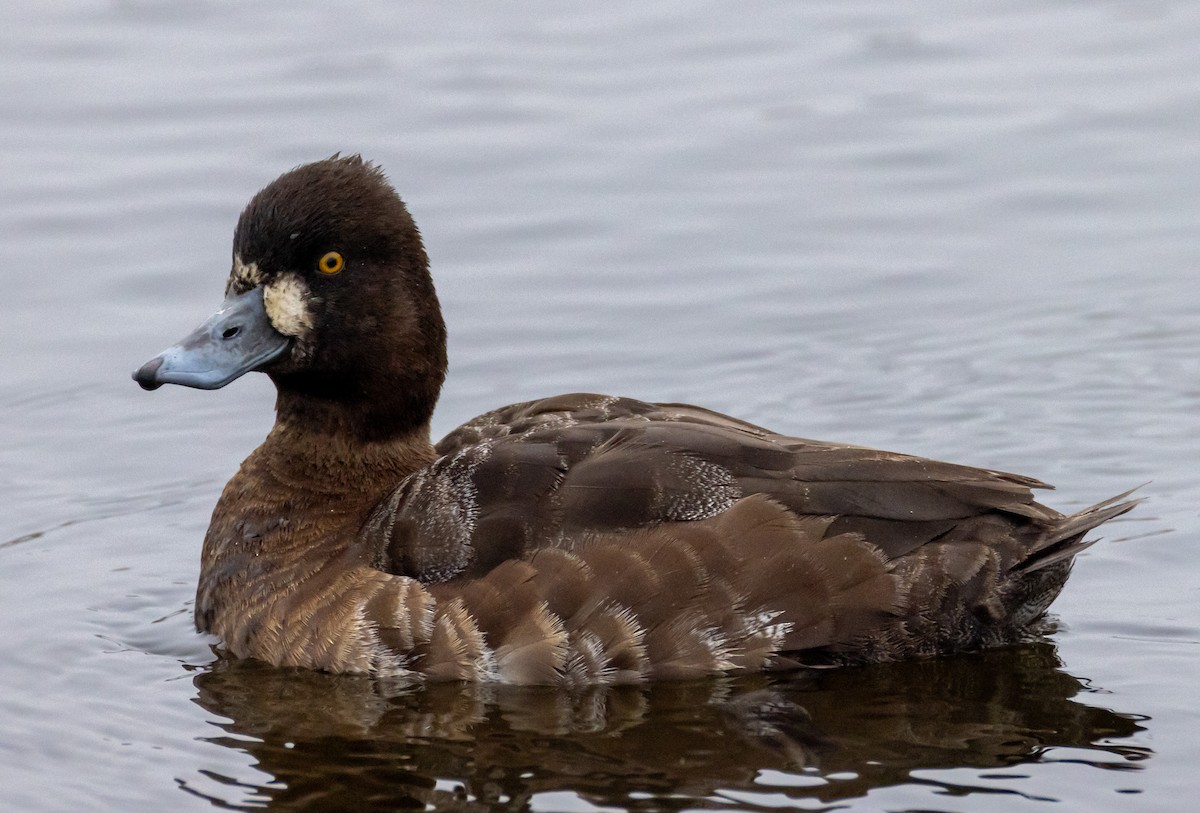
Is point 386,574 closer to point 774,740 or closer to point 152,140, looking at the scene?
point 774,740

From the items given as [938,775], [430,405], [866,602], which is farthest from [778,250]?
[938,775]

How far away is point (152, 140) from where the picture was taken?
1249 cm

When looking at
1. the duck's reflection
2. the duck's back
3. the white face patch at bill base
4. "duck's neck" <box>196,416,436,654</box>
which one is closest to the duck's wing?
the duck's back

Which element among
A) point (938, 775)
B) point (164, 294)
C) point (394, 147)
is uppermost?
point (394, 147)

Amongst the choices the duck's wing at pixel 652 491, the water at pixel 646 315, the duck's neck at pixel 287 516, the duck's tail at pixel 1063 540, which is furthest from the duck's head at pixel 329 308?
the duck's tail at pixel 1063 540

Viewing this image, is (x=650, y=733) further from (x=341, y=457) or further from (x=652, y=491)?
(x=341, y=457)

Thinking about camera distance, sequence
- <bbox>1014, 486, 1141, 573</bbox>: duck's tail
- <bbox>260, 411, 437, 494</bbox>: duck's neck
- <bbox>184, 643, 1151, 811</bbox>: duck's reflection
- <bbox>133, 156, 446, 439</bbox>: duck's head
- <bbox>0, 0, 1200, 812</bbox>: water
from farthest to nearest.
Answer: <bbox>260, 411, 437, 494</bbox>: duck's neck → <bbox>133, 156, 446, 439</bbox>: duck's head → <bbox>1014, 486, 1141, 573</bbox>: duck's tail → <bbox>0, 0, 1200, 812</bbox>: water → <bbox>184, 643, 1151, 811</bbox>: duck's reflection

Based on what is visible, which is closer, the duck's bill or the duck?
the duck

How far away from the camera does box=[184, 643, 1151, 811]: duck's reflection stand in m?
6.18

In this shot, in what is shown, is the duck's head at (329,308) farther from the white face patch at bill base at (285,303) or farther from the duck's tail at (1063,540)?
the duck's tail at (1063,540)

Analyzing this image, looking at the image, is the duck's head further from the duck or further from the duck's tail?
the duck's tail

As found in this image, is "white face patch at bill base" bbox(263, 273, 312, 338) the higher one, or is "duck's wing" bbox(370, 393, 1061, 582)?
"white face patch at bill base" bbox(263, 273, 312, 338)

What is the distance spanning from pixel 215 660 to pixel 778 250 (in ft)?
16.0

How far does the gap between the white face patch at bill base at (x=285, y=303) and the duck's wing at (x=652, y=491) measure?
0.79 metres
